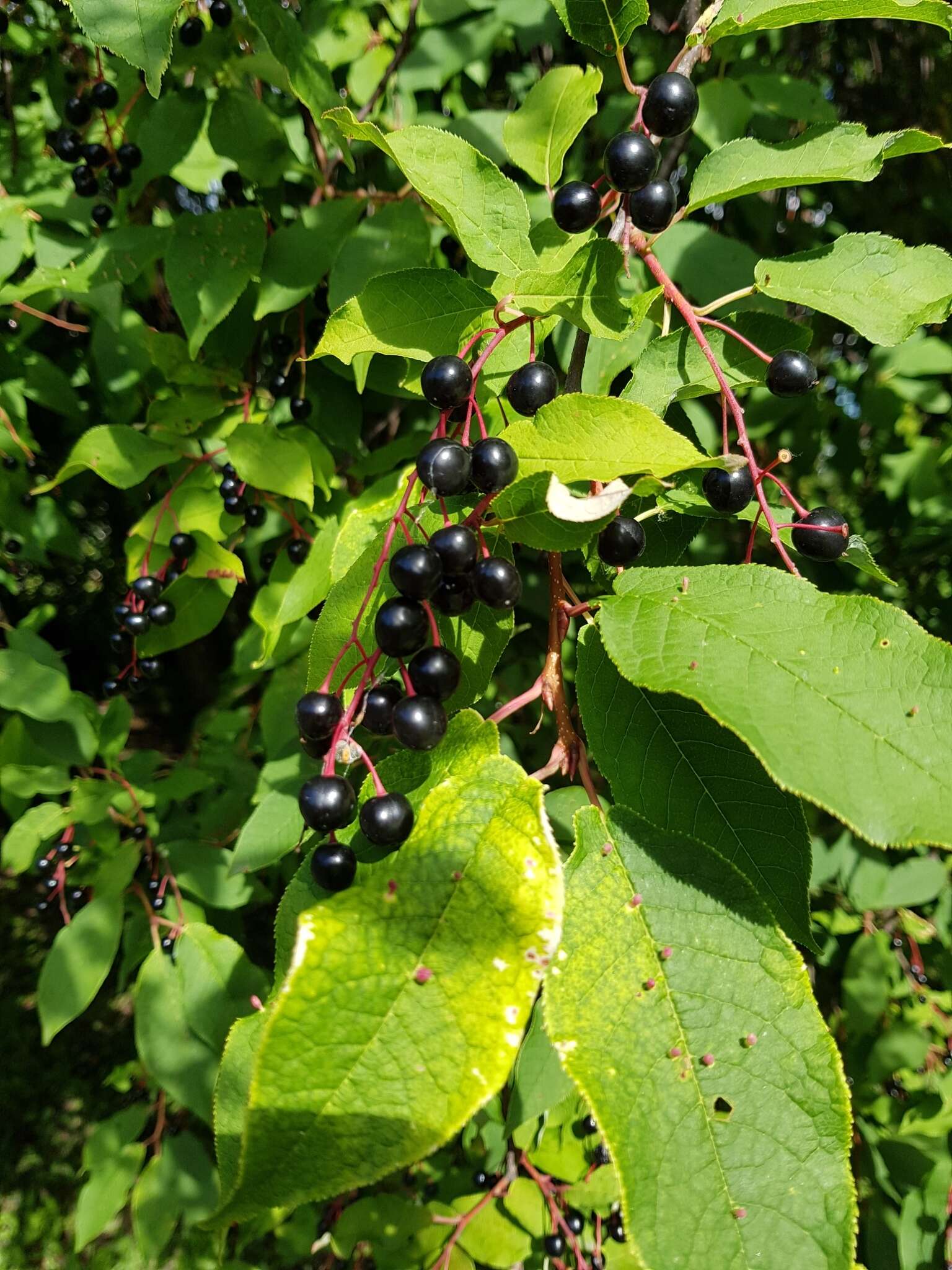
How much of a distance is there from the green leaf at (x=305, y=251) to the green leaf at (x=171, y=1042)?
1787 millimetres

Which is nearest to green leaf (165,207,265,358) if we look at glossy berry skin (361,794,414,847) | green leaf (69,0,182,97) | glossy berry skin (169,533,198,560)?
glossy berry skin (169,533,198,560)

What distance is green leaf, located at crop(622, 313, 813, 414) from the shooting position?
1.22 metres

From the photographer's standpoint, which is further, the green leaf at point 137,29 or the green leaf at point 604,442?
the green leaf at point 137,29

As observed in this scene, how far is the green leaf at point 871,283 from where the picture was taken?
1149 mm

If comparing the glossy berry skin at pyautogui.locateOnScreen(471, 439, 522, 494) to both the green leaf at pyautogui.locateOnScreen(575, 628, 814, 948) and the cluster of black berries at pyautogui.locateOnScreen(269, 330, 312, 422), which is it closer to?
the green leaf at pyautogui.locateOnScreen(575, 628, 814, 948)

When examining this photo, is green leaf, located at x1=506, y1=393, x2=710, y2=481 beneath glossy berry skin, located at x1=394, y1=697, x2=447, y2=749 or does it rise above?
above

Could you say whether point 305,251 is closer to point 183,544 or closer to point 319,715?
point 183,544

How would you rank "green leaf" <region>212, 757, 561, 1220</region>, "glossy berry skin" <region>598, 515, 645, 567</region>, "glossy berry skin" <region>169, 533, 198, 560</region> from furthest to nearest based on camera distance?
1. "glossy berry skin" <region>169, 533, 198, 560</region>
2. "glossy berry skin" <region>598, 515, 645, 567</region>
3. "green leaf" <region>212, 757, 561, 1220</region>

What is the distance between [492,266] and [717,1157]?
1114 millimetres

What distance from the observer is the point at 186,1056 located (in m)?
2.13

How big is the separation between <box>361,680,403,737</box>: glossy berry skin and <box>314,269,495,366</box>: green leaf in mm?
469

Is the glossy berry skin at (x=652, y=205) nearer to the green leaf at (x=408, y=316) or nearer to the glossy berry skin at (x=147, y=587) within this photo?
the green leaf at (x=408, y=316)

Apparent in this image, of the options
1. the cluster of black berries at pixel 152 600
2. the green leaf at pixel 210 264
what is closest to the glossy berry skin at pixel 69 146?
the green leaf at pixel 210 264

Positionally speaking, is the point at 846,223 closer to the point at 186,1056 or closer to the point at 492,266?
the point at 492,266
